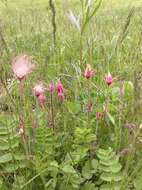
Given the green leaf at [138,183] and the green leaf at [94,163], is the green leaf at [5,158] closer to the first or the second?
the green leaf at [94,163]

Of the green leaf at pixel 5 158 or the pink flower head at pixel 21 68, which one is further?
the green leaf at pixel 5 158

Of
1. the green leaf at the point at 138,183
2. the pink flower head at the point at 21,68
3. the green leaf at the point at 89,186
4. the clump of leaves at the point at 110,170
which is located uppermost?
the pink flower head at the point at 21,68

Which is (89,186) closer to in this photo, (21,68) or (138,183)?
(138,183)

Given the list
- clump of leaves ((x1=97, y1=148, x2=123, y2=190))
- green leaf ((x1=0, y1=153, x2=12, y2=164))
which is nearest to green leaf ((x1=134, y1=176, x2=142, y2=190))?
clump of leaves ((x1=97, y1=148, x2=123, y2=190))

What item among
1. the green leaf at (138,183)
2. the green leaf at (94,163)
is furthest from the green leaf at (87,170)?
the green leaf at (138,183)

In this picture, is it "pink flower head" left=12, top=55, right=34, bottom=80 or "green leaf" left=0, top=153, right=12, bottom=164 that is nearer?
"pink flower head" left=12, top=55, right=34, bottom=80

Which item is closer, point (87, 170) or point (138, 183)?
point (138, 183)

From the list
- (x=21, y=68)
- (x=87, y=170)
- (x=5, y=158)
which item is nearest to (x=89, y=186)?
(x=87, y=170)

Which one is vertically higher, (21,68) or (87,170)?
(21,68)

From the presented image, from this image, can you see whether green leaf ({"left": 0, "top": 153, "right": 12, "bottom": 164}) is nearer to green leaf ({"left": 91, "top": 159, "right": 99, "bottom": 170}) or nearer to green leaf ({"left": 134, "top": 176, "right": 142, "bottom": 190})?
green leaf ({"left": 91, "top": 159, "right": 99, "bottom": 170})

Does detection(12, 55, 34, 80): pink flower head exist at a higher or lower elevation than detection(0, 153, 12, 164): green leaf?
higher

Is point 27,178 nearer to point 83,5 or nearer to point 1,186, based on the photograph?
point 1,186

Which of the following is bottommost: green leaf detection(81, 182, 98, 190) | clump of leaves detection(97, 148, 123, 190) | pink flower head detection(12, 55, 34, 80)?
green leaf detection(81, 182, 98, 190)

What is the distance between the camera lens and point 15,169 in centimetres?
124
